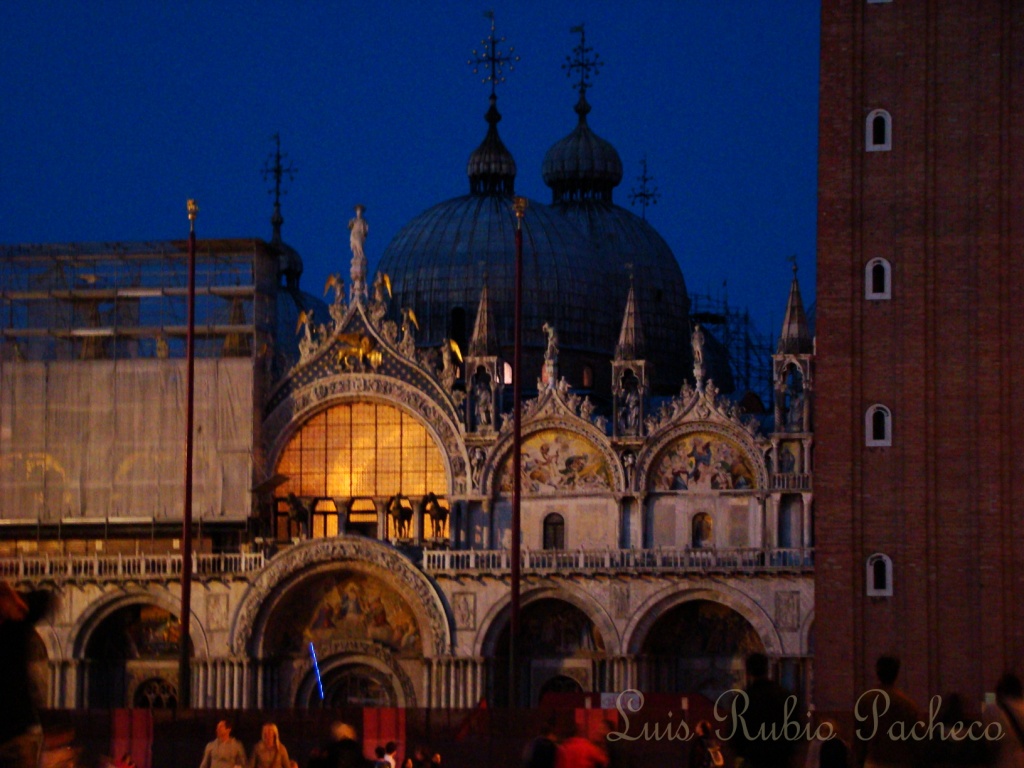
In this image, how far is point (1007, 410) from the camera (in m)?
49.2

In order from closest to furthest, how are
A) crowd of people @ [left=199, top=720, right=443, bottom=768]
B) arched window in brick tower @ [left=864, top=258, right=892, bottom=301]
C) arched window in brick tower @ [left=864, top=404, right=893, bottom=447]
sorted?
1. crowd of people @ [left=199, top=720, right=443, bottom=768]
2. arched window in brick tower @ [left=864, top=404, right=893, bottom=447]
3. arched window in brick tower @ [left=864, top=258, right=892, bottom=301]

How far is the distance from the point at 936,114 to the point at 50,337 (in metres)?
27.3

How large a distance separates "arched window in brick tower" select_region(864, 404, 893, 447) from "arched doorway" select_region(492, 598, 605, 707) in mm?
13318

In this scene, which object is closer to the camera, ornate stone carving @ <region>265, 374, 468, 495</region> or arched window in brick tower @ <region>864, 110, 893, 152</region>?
arched window in brick tower @ <region>864, 110, 893, 152</region>

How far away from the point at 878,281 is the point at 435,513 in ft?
55.1

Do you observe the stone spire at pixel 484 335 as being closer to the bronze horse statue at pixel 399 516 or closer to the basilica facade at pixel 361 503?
the basilica facade at pixel 361 503

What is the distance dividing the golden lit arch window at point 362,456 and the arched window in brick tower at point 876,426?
17.1m

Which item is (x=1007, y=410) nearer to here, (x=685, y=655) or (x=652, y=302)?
(x=685, y=655)

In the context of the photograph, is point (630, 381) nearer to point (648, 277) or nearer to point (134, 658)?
point (648, 277)

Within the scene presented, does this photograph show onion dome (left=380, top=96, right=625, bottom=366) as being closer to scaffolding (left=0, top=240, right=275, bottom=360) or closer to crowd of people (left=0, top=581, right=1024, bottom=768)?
scaffolding (left=0, top=240, right=275, bottom=360)

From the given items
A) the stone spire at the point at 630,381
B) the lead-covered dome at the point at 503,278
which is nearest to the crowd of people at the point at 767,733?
the stone spire at the point at 630,381

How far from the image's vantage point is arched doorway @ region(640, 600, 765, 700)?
5953 centimetres

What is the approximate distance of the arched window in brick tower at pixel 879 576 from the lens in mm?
48594

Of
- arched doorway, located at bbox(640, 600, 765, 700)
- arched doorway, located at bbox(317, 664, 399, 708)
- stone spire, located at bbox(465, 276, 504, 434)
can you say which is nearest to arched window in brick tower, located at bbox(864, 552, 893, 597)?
arched doorway, located at bbox(640, 600, 765, 700)
